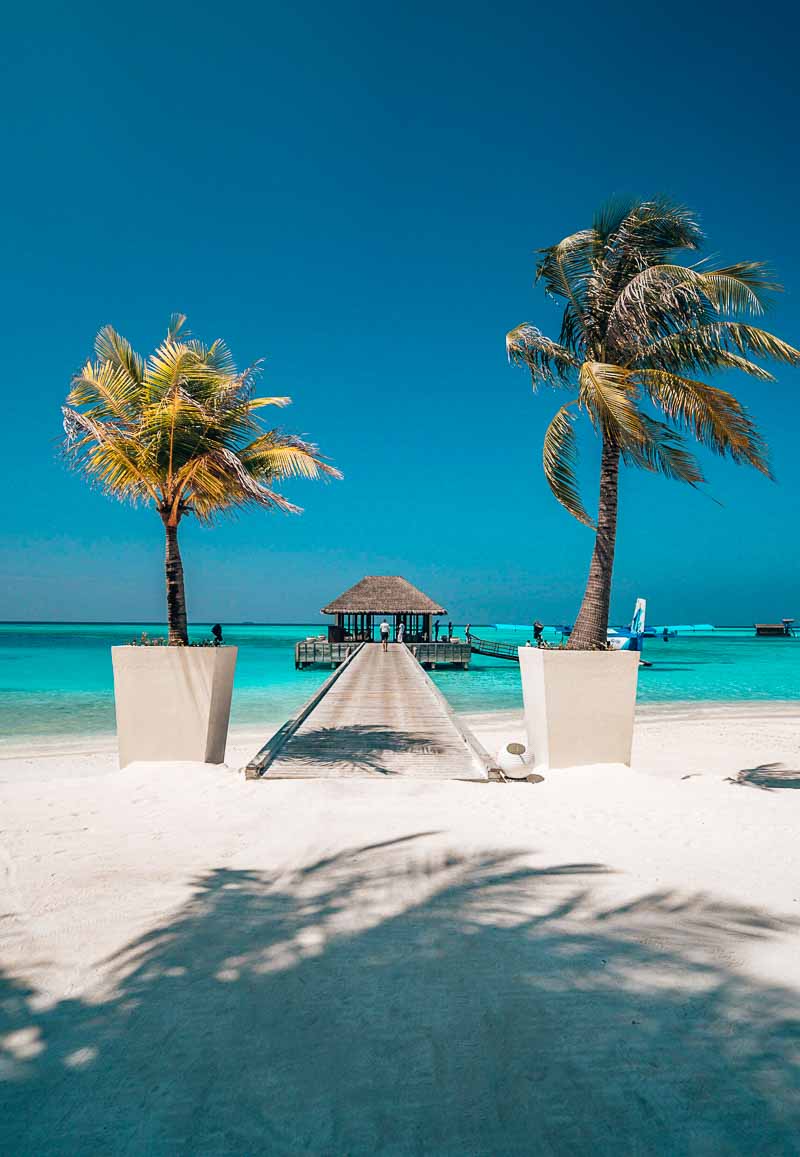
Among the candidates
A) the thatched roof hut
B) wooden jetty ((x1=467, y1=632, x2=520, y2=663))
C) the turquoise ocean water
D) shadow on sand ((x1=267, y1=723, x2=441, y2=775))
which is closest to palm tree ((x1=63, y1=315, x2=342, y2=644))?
shadow on sand ((x1=267, y1=723, x2=441, y2=775))

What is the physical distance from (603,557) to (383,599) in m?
28.2

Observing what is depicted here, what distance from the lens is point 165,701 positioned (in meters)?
6.96

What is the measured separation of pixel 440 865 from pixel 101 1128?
2.50 m

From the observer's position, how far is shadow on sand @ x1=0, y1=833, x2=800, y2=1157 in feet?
6.00

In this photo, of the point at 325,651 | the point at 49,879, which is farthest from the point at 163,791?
the point at 325,651

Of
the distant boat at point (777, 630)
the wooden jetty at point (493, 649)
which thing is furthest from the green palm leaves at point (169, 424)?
the distant boat at point (777, 630)

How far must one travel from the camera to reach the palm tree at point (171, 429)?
6.79 metres

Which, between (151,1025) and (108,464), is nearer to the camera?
(151,1025)

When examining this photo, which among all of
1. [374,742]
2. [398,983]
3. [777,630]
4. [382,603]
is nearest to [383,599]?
[382,603]

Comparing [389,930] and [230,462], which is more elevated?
[230,462]

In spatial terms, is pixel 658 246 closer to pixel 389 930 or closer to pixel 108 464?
pixel 108 464

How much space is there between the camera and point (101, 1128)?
1.84 meters

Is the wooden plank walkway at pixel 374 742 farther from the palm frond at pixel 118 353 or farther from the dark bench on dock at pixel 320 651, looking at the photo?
the dark bench on dock at pixel 320 651

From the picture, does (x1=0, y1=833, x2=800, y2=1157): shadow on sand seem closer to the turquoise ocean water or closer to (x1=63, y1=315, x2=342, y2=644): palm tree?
(x1=63, y1=315, x2=342, y2=644): palm tree
